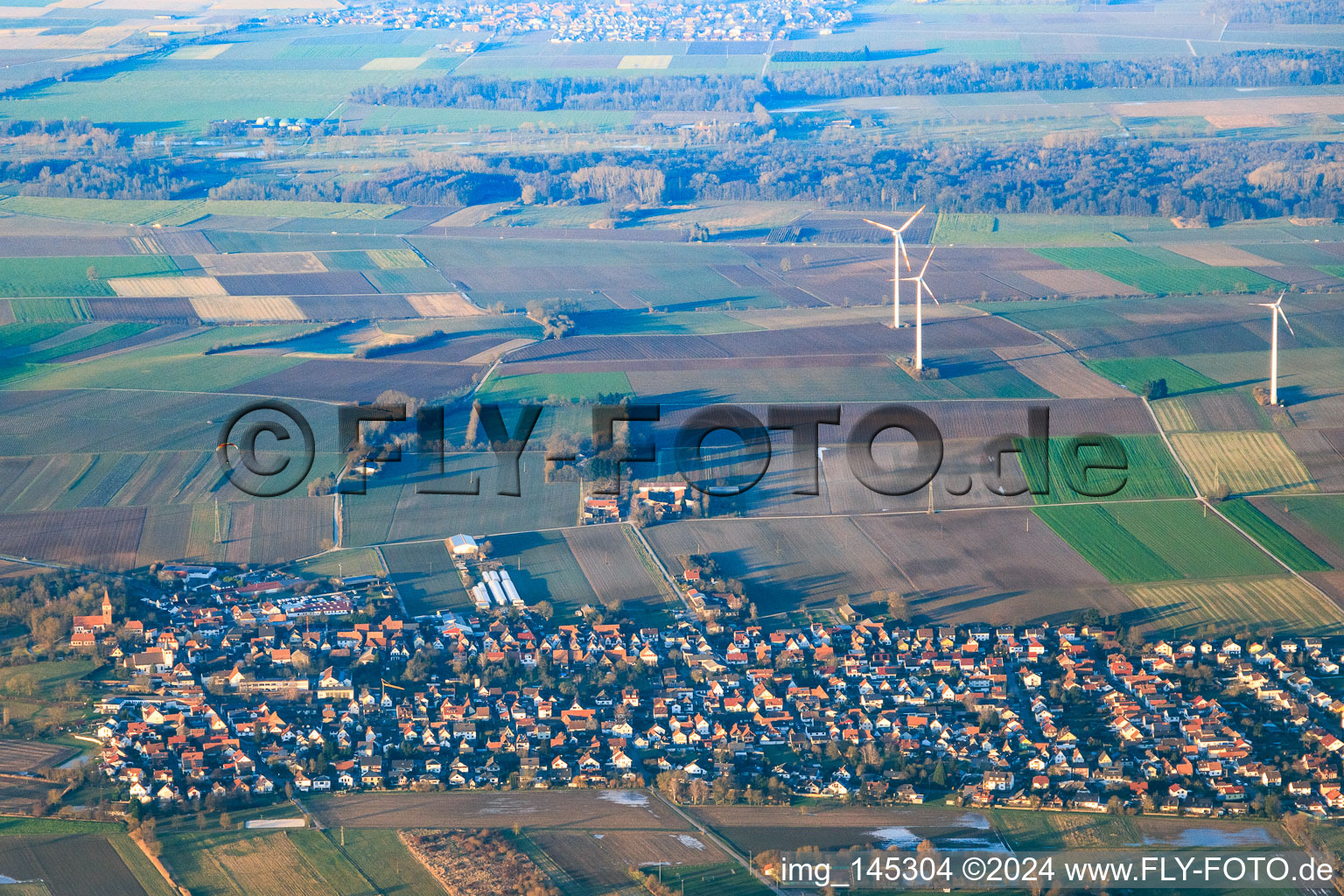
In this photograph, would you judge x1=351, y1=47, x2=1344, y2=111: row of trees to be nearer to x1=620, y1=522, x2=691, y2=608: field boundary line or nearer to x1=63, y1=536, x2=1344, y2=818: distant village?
x1=620, y1=522, x2=691, y2=608: field boundary line

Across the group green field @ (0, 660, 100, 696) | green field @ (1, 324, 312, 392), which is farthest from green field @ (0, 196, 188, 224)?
green field @ (0, 660, 100, 696)

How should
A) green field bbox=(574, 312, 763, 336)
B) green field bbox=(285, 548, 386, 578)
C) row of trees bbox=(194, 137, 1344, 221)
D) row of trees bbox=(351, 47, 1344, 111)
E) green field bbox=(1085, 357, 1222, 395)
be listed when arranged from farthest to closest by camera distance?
row of trees bbox=(351, 47, 1344, 111) < row of trees bbox=(194, 137, 1344, 221) < green field bbox=(574, 312, 763, 336) < green field bbox=(1085, 357, 1222, 395) < green field bbox=(285, 548, 386, 578)

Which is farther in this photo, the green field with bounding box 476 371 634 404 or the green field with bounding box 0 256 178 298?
the green field with bounding box 0 256 178 298

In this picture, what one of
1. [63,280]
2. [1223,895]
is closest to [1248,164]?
[63,280]

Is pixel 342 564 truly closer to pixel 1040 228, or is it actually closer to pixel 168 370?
pixel 168 370

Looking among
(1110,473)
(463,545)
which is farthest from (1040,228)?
(463,545)

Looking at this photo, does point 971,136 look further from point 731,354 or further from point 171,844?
point 171,844

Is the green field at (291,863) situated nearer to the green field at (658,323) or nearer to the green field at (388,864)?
the green field at (388,864)
